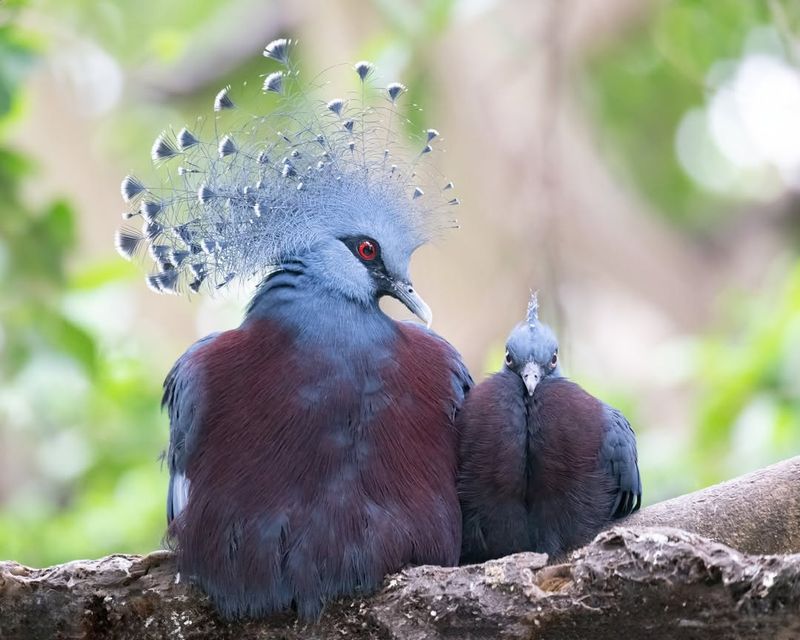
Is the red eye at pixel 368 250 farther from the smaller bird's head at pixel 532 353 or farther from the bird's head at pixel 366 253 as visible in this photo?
the smaller bird's head at pixel 532 353

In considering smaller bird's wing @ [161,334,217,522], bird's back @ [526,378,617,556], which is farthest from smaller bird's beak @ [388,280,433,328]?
smaller bird's wing @ [161,334,217,522]

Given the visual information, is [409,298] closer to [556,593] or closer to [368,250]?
[368,250]

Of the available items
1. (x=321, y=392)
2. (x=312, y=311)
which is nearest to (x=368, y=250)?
(x=312, y=311)

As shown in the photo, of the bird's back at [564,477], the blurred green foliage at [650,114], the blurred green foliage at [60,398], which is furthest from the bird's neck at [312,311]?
the blurred green foliage at [650,114]

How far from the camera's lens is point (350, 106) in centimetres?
373

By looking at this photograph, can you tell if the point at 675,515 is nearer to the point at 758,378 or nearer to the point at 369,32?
the point at 758,378

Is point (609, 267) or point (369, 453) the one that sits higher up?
point (609, 267)

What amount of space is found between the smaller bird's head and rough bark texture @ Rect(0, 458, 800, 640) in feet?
1.76

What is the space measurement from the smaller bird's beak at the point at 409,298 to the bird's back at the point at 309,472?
16 centimetres

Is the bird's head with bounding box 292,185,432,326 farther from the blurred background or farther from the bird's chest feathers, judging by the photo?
the blurred background

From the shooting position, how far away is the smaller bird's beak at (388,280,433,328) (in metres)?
3.56

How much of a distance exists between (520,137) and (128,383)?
312 cm

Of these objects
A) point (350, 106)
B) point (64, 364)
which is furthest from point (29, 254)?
point (350, 106)

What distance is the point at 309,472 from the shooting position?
3137 millimetres
